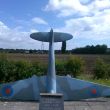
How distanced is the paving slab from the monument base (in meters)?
2.63

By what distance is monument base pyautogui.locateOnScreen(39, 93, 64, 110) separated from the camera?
10.8 m

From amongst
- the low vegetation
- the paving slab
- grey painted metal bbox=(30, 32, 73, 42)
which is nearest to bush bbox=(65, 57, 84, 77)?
the low vegetation

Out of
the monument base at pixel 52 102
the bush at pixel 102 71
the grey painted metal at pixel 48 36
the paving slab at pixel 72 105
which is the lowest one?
the paving slab at pixel 72 105

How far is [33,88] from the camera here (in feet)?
50.2

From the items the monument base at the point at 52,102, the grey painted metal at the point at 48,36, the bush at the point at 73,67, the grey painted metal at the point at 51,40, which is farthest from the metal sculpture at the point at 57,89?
the bush at the point at 73,67

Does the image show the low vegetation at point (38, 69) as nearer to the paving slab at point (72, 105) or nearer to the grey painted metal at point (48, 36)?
the grey painted metal at point (48, 36)

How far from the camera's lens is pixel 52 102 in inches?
426

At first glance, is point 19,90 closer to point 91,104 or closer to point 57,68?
point 91,104

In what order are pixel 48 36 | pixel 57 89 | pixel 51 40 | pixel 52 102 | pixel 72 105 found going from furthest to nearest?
pixel 48 36 < pixel 51 40 < pixel 57 89 < pixel 72 105 < pixel 52 102

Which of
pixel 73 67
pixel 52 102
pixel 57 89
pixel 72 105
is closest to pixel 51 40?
pixel 57 89

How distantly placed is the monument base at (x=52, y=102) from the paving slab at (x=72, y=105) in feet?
8.62

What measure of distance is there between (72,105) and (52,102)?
11.2 feet

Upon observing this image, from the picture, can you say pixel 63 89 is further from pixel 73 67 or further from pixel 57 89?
pixel 73 67

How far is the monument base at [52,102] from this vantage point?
→ 1079 cm
